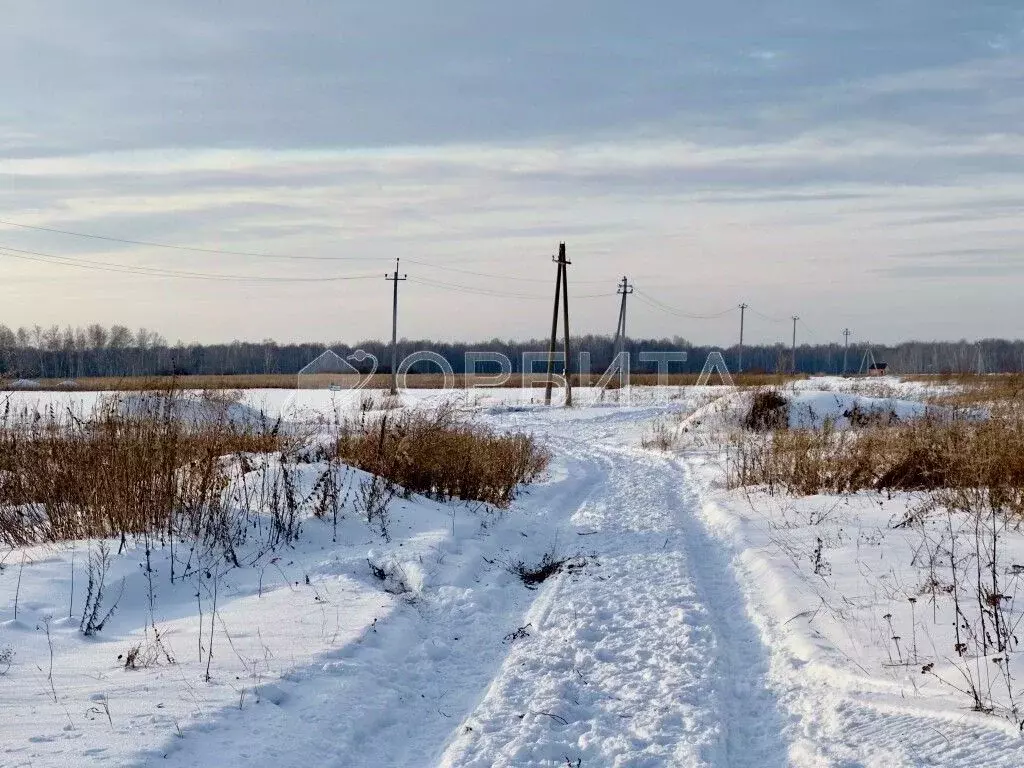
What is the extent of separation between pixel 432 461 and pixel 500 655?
5913mm

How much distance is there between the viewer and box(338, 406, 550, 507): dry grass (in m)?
11.0

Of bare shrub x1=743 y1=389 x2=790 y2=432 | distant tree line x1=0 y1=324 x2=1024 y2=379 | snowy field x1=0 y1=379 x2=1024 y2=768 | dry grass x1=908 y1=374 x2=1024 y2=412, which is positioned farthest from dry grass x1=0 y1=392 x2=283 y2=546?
distant tree line x1=0 y1=324 x2=1024 y2=379

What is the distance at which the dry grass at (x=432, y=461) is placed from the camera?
11.0 m

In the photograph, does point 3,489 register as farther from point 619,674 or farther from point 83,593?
point 619,674

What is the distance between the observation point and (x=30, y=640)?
5305 millimetres

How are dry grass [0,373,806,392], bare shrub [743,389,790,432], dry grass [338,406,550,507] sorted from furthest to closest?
bare shrub [743,389,790,432]
dry grass [338,406,550,507]
dry grass [0,373,806,392]

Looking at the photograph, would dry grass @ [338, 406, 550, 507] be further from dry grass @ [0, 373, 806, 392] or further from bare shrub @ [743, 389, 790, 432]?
bare shrub @ [743, 389, 790, 432]

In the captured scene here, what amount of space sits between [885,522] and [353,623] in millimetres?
6589

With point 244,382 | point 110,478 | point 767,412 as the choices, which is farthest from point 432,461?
point 244,382

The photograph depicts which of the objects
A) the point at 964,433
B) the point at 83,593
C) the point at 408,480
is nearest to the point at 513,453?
the point at 408,480

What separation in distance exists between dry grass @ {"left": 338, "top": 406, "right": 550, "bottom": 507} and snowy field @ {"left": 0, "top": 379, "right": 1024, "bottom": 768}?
1.35 m

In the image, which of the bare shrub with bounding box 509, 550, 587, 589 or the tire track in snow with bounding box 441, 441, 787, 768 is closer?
the tire track in snow with bounding box 441, 441, 787, 768

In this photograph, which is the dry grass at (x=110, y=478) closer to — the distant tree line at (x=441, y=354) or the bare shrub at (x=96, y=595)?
the bare shrub at (x=96, y=595)

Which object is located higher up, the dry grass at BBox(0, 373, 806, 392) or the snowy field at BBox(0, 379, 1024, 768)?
the dry grass at BBox(0, 373, 806, 392)
